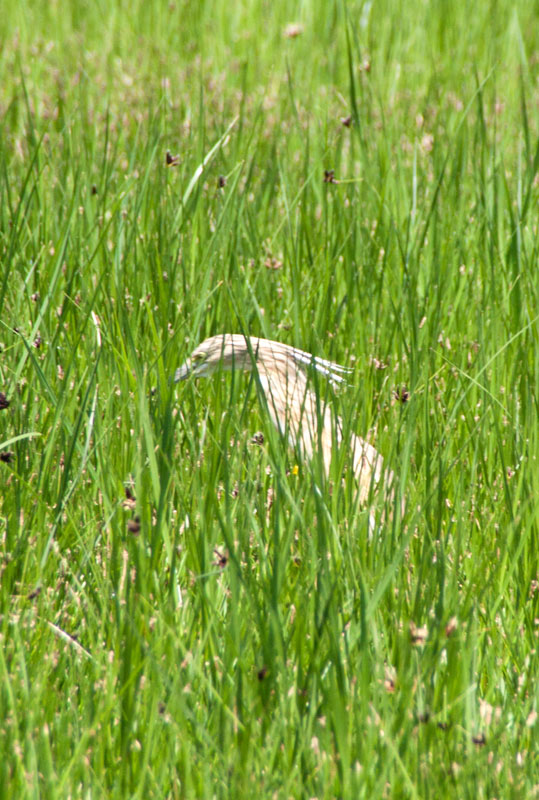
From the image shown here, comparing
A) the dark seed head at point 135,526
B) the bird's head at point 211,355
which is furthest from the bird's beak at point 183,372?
the dark seed head at point 135,526

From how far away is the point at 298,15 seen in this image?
644 cm

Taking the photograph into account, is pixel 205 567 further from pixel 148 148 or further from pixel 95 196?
pixel 95 196

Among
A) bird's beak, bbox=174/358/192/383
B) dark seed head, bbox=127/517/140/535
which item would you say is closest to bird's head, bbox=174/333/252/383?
bird's beak, bbox=174/358/192/383

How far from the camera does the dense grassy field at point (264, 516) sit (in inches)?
58.9

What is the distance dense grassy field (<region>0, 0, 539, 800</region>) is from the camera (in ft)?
4.91

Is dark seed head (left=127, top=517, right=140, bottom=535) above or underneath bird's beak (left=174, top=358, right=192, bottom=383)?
underneath

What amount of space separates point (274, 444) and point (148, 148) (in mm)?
1816

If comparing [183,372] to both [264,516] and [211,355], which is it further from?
[264,516]

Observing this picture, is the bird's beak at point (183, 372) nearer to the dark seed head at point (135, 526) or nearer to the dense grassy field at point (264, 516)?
the dense grassy field at point (264, 516)

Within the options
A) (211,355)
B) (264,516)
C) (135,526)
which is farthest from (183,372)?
(135,526)

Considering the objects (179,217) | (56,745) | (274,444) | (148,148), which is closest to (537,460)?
(274,444)

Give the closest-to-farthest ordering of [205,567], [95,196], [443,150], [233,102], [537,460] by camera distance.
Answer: [205,567] < [537,460] < [95,196] < [443,150] < [233,102]

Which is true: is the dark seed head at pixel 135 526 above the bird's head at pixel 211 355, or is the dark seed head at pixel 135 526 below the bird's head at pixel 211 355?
below

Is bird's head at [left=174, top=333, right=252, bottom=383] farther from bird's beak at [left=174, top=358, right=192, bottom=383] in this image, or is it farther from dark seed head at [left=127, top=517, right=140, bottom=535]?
dark seed head at [left=127, top=517, right=140, bottom=535]
